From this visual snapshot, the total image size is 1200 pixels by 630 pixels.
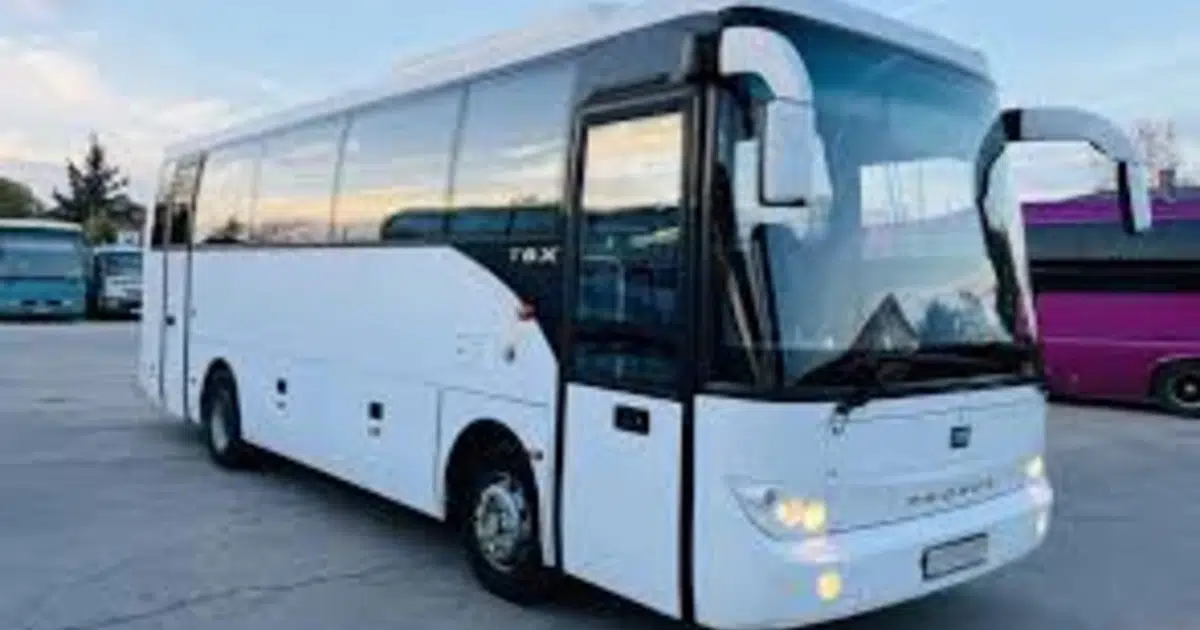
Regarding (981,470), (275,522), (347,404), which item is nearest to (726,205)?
(981,470)

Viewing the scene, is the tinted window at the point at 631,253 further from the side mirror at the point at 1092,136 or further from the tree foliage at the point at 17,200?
the tree foliage at the point at 17,200

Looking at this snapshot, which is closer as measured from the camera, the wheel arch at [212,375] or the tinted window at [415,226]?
the tinted window at [415,226]

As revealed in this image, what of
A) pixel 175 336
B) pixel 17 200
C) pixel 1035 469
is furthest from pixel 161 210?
pixel 17 200

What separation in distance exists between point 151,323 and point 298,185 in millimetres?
3907

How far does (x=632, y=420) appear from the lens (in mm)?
5809

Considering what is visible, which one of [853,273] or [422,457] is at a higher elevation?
[853,273]

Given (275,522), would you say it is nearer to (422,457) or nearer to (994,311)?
(422,457)

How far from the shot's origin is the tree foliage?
263ft

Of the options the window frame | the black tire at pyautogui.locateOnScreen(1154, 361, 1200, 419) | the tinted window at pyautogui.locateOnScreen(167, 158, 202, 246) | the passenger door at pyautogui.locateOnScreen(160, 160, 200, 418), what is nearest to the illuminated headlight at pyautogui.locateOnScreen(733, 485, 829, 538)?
the window frame

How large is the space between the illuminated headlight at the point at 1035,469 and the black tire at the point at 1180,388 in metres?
10.6

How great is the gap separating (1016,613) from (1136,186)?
2244 mm

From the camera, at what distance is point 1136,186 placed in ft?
22.5

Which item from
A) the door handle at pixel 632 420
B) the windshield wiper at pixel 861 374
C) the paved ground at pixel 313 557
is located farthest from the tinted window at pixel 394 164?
the windshield wiper at pixel 861 374

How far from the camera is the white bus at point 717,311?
5328 mm
